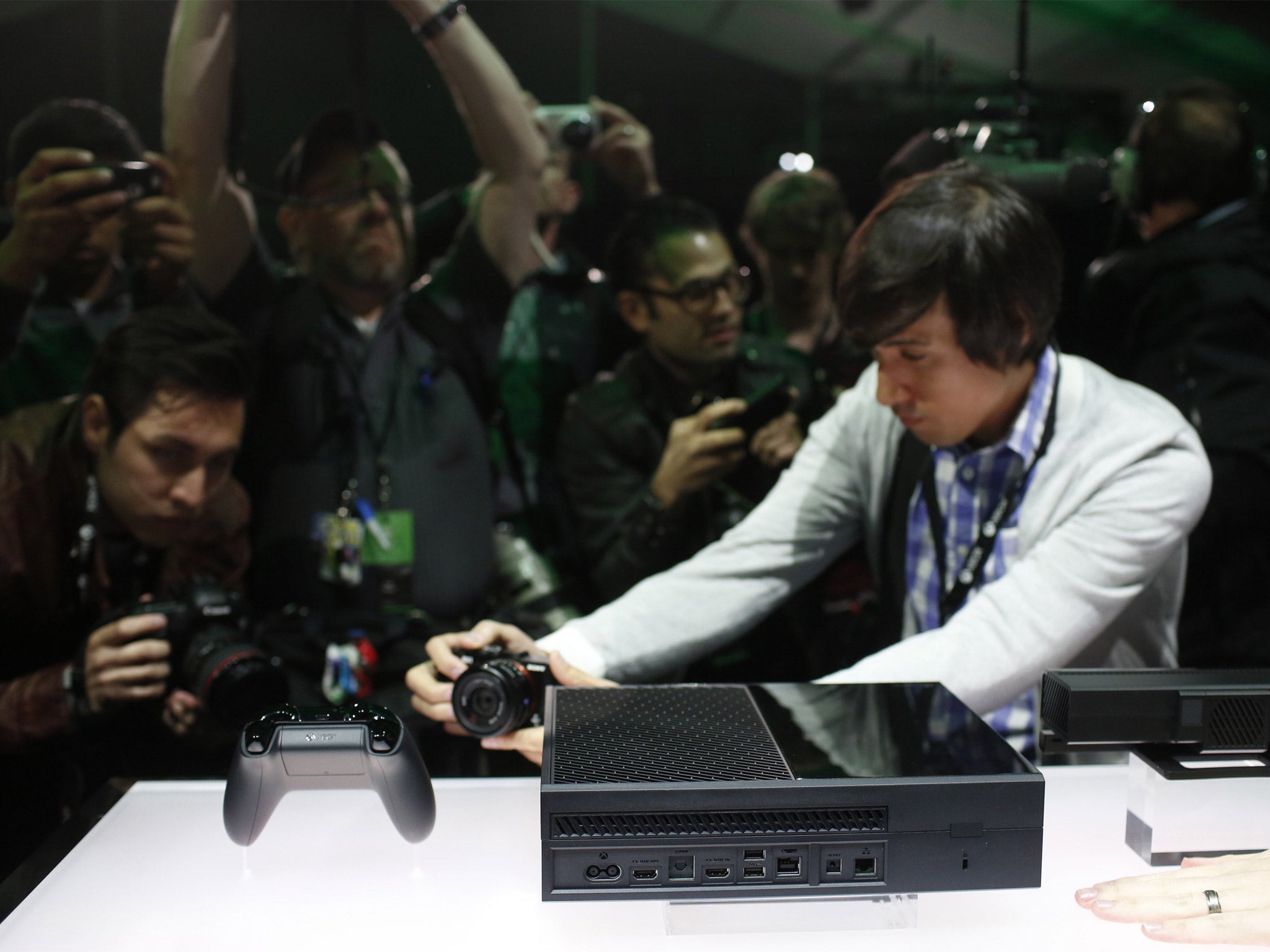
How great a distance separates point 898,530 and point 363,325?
106 centimetres

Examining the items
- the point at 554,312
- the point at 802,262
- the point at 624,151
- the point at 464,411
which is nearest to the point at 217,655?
the point at 464,411

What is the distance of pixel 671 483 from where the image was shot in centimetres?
203

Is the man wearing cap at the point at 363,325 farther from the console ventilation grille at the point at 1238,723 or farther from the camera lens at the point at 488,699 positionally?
the console ventilation grille at the point at 1238,723

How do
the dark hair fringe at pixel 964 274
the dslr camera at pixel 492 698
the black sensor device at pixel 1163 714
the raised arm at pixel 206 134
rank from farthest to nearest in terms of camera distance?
the raised arm at pixel 206 134
the dark hair fringe at pixel 964 274
the dslr camera at pixel 492 698
the black sensor device at pixel 1163 714

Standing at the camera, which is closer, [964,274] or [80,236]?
[964,274]

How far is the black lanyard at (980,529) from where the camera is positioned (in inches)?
67.6

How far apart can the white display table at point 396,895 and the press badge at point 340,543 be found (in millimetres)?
558

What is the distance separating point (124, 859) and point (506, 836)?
19.0 inches

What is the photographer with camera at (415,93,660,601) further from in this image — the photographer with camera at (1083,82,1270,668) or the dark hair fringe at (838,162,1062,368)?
the photographer with camera at (1083,82,1270,668)

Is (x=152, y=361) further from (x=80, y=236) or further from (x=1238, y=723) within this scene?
(x=1238, y=723)

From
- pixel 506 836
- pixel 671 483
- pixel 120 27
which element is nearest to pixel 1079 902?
pixel 506 836

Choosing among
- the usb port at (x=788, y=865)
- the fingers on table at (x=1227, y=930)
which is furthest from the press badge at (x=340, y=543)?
the fingers on table at (x=1227, y=930)

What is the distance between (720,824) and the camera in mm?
1135

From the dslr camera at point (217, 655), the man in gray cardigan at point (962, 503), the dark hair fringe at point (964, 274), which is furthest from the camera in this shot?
the dslr camera at point (217, 655)
